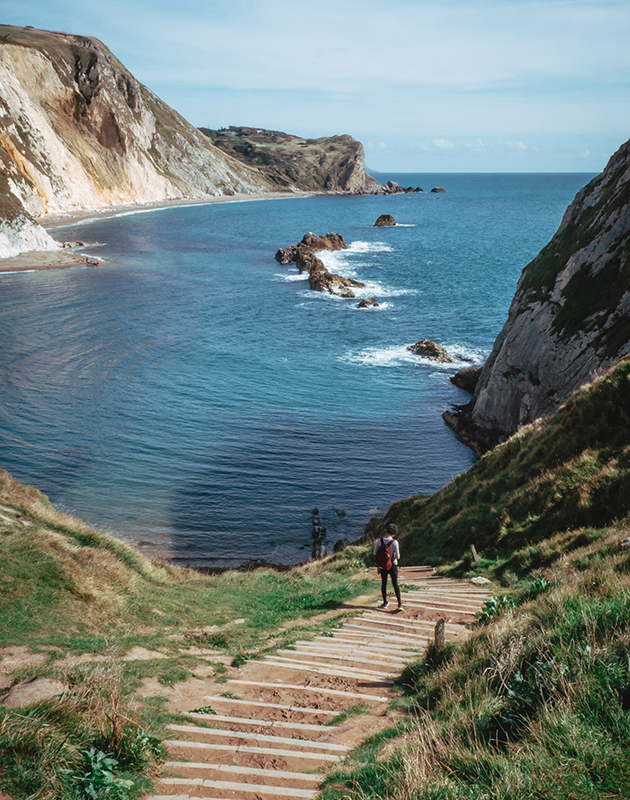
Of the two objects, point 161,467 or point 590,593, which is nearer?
point 590,593

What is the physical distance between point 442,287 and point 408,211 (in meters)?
128

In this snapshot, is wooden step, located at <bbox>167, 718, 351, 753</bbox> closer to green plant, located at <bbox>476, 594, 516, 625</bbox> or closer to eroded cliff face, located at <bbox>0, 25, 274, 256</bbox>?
green plant, located at <bbox>476, 594, 516, 625</bbox>

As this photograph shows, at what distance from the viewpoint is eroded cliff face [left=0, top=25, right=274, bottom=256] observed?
10456 centimetres

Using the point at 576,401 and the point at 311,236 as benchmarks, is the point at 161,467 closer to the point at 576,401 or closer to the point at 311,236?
the point at 576,401

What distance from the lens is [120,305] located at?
60031 millimetres

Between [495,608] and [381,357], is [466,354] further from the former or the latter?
[495,608]

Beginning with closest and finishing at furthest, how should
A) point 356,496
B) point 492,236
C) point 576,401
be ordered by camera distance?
point 576,401
point 356,496
point 492,236

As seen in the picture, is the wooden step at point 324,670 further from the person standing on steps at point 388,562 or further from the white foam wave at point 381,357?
the white foam wave at point 381,357

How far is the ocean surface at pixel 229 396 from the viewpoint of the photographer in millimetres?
26406

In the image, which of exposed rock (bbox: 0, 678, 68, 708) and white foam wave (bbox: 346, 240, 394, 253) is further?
white foam wave (bbox: 346, 240, 394, 253)

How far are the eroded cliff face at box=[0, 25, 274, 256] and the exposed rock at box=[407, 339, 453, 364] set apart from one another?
61670 mm

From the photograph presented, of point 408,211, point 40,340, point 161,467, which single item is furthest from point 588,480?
point 408,211

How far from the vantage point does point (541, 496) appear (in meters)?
14.7

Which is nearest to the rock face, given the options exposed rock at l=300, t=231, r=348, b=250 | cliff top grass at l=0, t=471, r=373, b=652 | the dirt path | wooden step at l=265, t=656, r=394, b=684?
exposed rock at l=300, t=231, r=348, b=250
